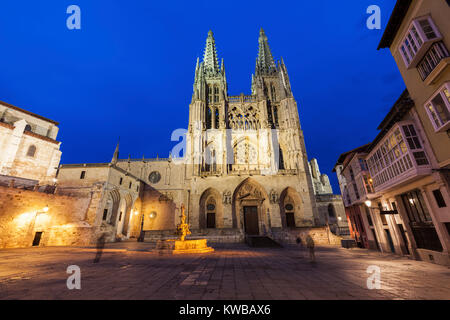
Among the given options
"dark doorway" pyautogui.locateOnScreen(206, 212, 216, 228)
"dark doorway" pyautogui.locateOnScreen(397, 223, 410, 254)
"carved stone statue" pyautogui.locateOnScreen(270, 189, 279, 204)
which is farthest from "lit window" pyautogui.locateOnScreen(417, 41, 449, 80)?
"dark doorway" pyautogui.locateOnScreen(206, 212, 216, 228)

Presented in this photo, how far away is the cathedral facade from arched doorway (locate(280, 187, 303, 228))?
13cm

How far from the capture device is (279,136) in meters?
30.0

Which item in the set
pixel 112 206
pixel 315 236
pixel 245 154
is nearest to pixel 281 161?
pixel 245 154

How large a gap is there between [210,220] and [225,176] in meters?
6.70

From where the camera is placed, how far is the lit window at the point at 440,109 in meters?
7.04

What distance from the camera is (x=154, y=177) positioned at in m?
33.7

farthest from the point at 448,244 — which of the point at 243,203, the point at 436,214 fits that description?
the point at 243,203

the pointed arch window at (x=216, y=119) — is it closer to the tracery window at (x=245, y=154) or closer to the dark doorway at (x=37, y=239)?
the tracery window at (x=245, y=154)

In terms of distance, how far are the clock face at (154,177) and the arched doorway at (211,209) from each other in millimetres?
11369

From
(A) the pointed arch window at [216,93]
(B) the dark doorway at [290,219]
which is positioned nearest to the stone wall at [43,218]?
(B) the dark doorway at [290,219]

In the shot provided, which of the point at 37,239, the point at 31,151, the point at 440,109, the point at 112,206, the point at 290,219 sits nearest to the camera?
the point at 440,109

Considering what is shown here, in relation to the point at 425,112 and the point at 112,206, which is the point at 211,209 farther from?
the point at 425,112

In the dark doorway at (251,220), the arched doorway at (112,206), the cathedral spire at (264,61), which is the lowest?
the dark doorway at (251,220)
